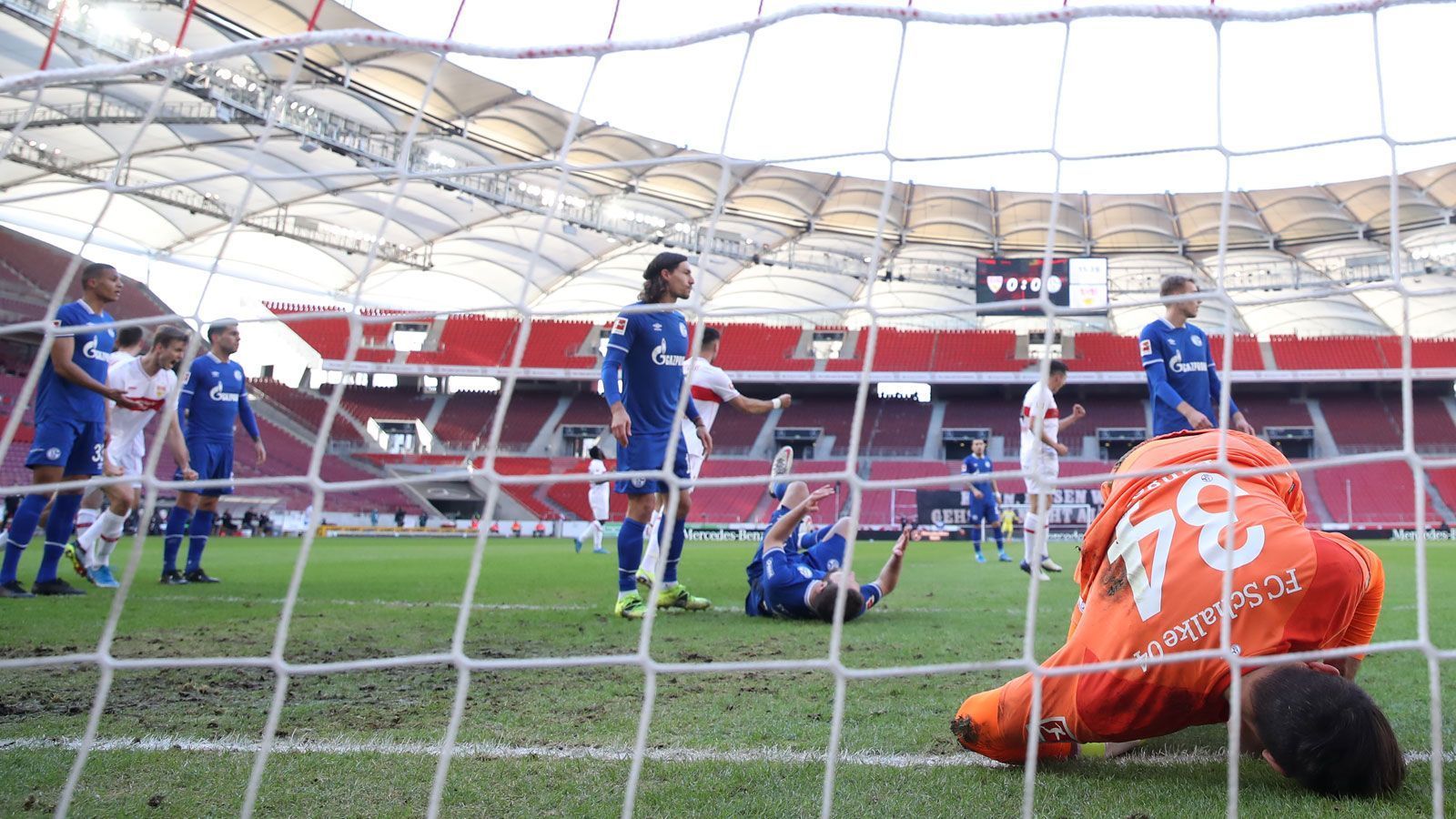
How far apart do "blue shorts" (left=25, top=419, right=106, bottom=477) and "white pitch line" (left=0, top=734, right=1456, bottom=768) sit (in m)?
3.50

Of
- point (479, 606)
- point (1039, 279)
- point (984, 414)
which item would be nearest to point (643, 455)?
point (479, 606)

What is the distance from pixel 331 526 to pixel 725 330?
1276 centimetres

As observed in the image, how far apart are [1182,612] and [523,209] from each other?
15112 mm

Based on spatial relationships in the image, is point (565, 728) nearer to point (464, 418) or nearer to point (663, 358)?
point (663, 358)

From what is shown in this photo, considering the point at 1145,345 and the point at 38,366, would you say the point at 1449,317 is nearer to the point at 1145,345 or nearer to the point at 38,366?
the point at 1145,345

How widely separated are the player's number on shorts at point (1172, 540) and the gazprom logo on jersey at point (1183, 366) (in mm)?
3866

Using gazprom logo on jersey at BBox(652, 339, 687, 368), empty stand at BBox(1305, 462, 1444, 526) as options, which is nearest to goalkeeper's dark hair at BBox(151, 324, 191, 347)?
gazprom logo on jersey at BBox(652, 339, 687, 368)

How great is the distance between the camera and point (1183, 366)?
568cm

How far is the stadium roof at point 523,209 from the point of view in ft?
57.3

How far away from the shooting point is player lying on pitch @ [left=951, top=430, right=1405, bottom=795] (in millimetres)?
1659

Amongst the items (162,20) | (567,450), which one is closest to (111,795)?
(162,20)

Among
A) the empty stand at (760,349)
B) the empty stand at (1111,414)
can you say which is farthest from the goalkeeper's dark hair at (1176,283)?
the empty stand at (1111,414)

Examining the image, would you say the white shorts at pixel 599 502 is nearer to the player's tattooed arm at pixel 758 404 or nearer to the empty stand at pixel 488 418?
the player's tattooed arm at pixel 758 404

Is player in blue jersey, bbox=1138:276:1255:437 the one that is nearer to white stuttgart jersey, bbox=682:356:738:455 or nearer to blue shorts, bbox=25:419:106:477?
white stuttgart jersey, bbox=682:356:738:455
